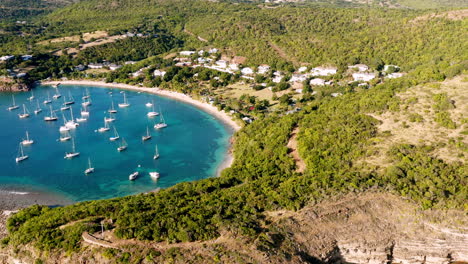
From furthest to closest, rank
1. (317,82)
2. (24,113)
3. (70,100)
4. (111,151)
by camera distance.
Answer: (70,100) < (317,82) < (24,113) < (111,151)

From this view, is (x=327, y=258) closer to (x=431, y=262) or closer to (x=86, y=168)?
(x=431, y=262)

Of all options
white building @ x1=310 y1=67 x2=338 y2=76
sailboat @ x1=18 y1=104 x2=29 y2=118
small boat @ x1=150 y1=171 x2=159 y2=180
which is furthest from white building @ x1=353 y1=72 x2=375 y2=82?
sailboat @ x1=18 y1=104 x2=29 y2=118

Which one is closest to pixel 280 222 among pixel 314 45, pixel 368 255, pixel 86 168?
pixel 368 255

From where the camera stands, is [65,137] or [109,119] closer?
[65,137]

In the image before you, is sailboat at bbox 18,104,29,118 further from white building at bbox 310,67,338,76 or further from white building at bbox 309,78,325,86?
white building at bbox 310,67,338,76

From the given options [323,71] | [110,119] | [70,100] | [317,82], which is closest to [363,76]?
[323,71]

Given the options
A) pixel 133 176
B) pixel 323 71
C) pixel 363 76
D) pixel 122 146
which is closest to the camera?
pixel 133 176

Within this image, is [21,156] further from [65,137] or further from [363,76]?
[363,76]

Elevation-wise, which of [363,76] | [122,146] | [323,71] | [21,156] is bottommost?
[21,156]
